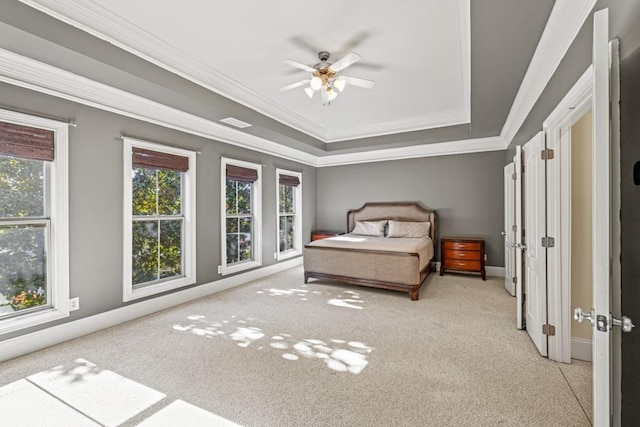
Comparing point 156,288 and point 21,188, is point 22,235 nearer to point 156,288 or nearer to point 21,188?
point 21,188

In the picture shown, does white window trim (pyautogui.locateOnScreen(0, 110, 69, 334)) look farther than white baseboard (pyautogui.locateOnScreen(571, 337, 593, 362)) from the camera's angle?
Yes

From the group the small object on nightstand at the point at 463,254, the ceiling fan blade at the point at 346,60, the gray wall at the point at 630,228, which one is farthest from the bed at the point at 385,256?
the gray wall at the point at 630,228

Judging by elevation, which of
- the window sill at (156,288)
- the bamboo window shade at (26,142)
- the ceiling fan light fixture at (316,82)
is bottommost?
the window sill at (156,288)

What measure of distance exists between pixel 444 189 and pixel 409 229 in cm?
109

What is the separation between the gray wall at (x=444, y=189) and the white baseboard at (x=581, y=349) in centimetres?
315

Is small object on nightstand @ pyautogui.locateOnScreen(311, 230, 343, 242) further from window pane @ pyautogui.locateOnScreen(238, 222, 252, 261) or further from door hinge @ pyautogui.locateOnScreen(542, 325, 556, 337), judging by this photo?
door hinge @ pyautogui.locateOnScreen(542, 325, 556, 337)

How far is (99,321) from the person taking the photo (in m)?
3.10

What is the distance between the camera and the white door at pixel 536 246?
248cm

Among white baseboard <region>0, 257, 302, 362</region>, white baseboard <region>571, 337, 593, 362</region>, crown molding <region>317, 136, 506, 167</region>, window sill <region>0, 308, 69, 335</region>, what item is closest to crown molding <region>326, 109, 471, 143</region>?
crown molding <region>317, 136, 506, 167</region>

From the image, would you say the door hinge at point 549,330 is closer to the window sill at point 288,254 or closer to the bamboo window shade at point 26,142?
the window sill at point 288,254

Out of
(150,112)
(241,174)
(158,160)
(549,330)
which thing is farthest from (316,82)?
(549,330)

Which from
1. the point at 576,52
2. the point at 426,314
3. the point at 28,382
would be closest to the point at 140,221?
the point at 28,382

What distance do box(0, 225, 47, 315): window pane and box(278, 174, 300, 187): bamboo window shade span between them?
380cm

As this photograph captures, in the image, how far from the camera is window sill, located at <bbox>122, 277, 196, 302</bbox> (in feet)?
11.1
